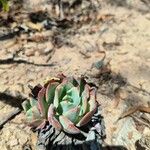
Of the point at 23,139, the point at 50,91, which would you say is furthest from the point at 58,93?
the point at 23,139

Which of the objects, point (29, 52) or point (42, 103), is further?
point (29, 52)

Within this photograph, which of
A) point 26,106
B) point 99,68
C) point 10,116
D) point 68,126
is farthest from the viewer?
point 99,68

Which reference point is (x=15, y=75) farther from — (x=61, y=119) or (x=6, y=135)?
(x=61, y=119)

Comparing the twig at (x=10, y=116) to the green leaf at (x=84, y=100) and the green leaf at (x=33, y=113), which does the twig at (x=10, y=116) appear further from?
the green leaf at (x=84, y=100)

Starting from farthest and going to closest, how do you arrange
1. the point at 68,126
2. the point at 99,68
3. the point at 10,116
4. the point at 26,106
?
the point at 99,68 → the point at 10,116 → the point at 26,106 → the point at 68,126

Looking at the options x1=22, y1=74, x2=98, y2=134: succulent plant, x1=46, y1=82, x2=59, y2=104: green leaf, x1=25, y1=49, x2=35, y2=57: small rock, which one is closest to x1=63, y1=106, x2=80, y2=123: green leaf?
x1=22, y1=74, x2=98, y2=134: succulent plant

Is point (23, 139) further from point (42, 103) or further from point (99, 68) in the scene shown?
point (99, 68)

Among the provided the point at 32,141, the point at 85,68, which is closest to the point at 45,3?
the point at 85,68
